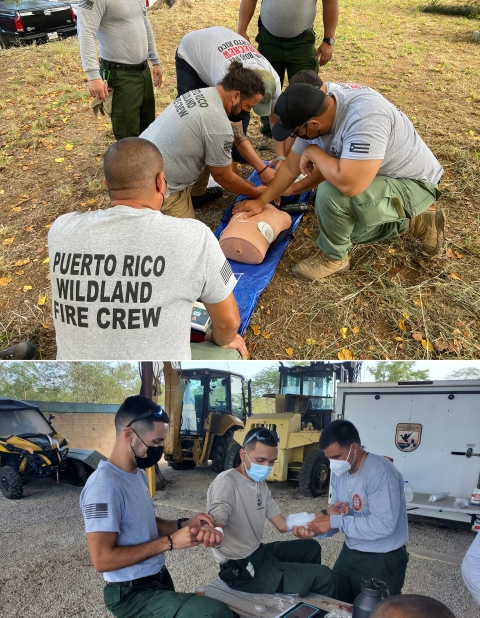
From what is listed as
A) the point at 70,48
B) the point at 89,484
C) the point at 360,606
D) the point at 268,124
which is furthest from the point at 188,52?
the point at 70,48

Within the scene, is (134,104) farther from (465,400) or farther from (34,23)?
(34,23)

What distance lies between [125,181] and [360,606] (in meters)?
1.77

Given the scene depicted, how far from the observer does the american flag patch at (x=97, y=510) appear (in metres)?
1.75

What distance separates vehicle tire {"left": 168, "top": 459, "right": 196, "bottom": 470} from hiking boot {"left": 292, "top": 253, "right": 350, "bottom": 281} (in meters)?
2.00

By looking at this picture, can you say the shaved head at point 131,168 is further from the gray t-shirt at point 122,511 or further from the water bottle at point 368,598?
the water bottle at point 368,598

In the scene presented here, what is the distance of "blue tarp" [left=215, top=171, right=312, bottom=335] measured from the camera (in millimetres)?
3365

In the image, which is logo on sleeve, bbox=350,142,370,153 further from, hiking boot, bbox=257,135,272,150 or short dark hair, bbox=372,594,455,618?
hiking boot, bbox=257,135,272,150

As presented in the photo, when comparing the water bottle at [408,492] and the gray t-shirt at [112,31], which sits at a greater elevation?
the gray t-shirt at [112,31]

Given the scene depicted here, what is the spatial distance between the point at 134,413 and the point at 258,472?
A: 21.7 inches

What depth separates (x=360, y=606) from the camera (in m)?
1.72

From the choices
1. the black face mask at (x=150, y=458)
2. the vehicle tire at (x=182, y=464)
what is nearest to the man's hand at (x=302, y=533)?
the vehicle tire at (x=182, y=464)

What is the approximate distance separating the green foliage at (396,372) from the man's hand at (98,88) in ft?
11.1

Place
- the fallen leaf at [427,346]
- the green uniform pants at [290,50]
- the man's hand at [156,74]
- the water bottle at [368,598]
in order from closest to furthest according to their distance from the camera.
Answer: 1. the water bottle at [368,598]
2. the fallen leaf at [427,346]
3. the green uniform pants at [290,50]
4. the man's hand at [156,74]

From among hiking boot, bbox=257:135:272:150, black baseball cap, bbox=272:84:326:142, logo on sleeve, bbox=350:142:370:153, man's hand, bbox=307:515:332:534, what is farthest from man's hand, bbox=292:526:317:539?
hiking boot, bbox=257:135:272:150
